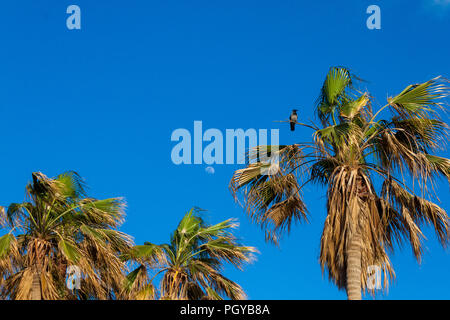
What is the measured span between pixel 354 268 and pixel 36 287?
6.21 metres

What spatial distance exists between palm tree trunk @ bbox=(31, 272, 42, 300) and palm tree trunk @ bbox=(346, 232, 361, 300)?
6.02 meters

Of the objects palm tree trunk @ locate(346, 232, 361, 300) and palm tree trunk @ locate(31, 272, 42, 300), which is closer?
palm tree trunk @ locate(346, 232, 361, 300)

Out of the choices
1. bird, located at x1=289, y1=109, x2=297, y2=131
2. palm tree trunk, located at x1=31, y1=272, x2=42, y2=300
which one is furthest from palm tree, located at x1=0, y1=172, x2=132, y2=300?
bird, located at x1=289, y1=109, x2=297, y2=131

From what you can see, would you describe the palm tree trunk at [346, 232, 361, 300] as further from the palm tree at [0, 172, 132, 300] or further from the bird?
the palm tree at [0, 172, 132, 300]

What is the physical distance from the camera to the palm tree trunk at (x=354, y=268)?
39.4 ft

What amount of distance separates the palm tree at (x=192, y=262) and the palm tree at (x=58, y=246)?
49 centimetres

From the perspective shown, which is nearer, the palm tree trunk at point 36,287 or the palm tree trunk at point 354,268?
the palm tree trunk at point 354,268

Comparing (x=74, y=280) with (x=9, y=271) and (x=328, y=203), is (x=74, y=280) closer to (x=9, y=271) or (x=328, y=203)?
(x=9, y=271)

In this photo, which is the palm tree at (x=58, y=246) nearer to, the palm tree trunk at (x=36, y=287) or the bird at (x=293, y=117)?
the palm tree trunk at (x=36, y=287)

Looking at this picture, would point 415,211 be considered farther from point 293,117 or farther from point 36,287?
point 36,287

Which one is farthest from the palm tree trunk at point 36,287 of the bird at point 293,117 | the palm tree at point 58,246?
the bird at point 293,117

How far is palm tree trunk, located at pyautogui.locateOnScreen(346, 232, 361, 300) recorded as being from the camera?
39.4ft
